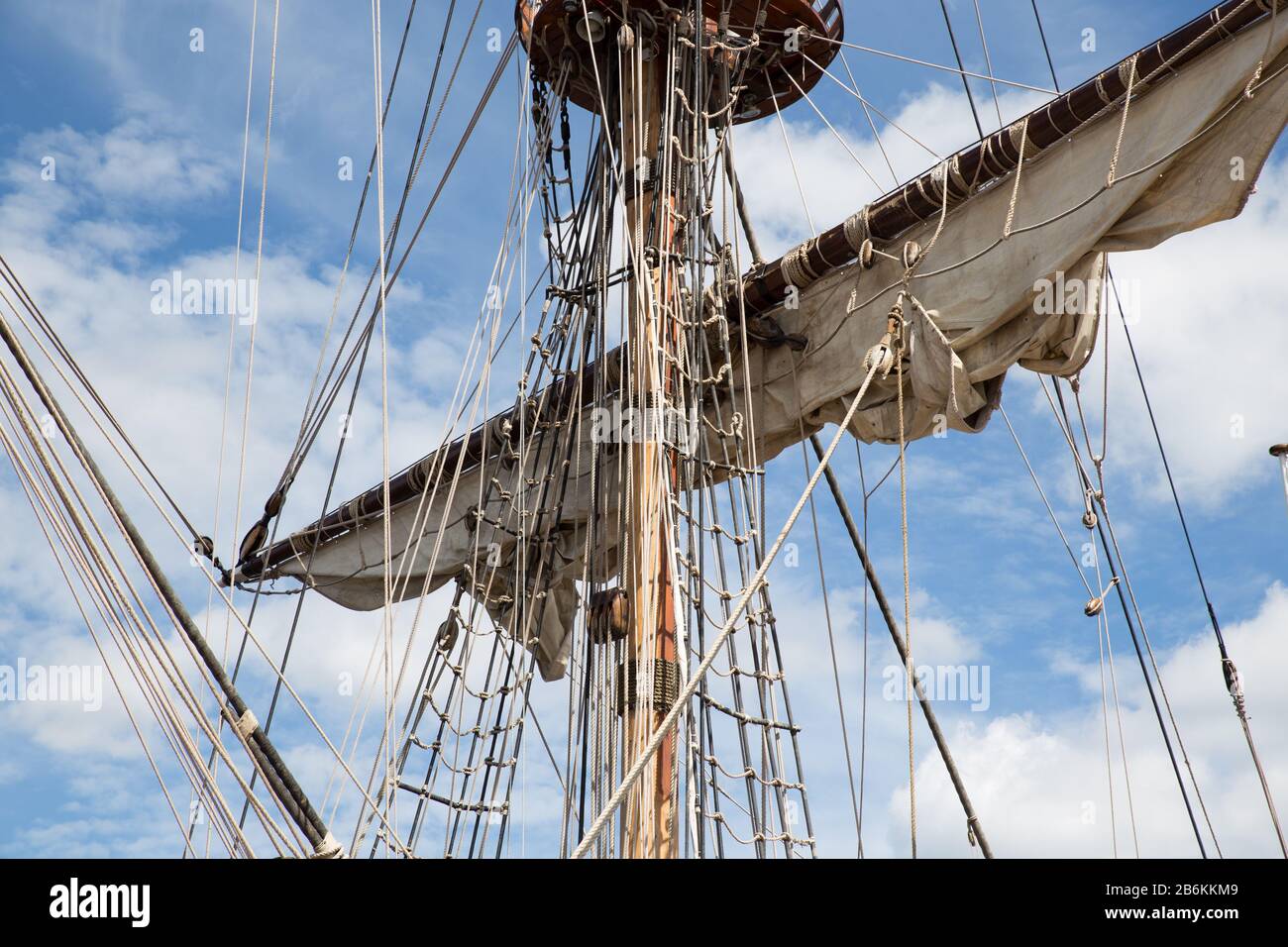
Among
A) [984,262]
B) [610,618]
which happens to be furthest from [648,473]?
[984,262]

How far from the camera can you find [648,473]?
864 cm

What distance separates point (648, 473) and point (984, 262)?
2.26 m

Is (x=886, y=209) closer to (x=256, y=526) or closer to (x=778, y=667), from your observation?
(x=778, y=667)

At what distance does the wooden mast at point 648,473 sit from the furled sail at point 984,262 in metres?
0.39

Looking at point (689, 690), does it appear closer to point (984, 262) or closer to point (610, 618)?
point (610, 618)

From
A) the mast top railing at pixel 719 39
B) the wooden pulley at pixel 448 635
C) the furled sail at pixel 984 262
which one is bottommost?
the wooden pulley at pixel 448 635

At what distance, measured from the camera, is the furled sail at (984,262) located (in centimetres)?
803

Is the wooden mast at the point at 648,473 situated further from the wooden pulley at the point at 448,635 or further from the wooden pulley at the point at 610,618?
the wooden pulley at the point at 448,635

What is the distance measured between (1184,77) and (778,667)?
12.4 ft

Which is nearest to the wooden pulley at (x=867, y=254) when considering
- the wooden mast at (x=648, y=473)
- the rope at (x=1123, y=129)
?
the wooden mast at (x=648, y=473)

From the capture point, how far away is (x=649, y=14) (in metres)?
10.2
